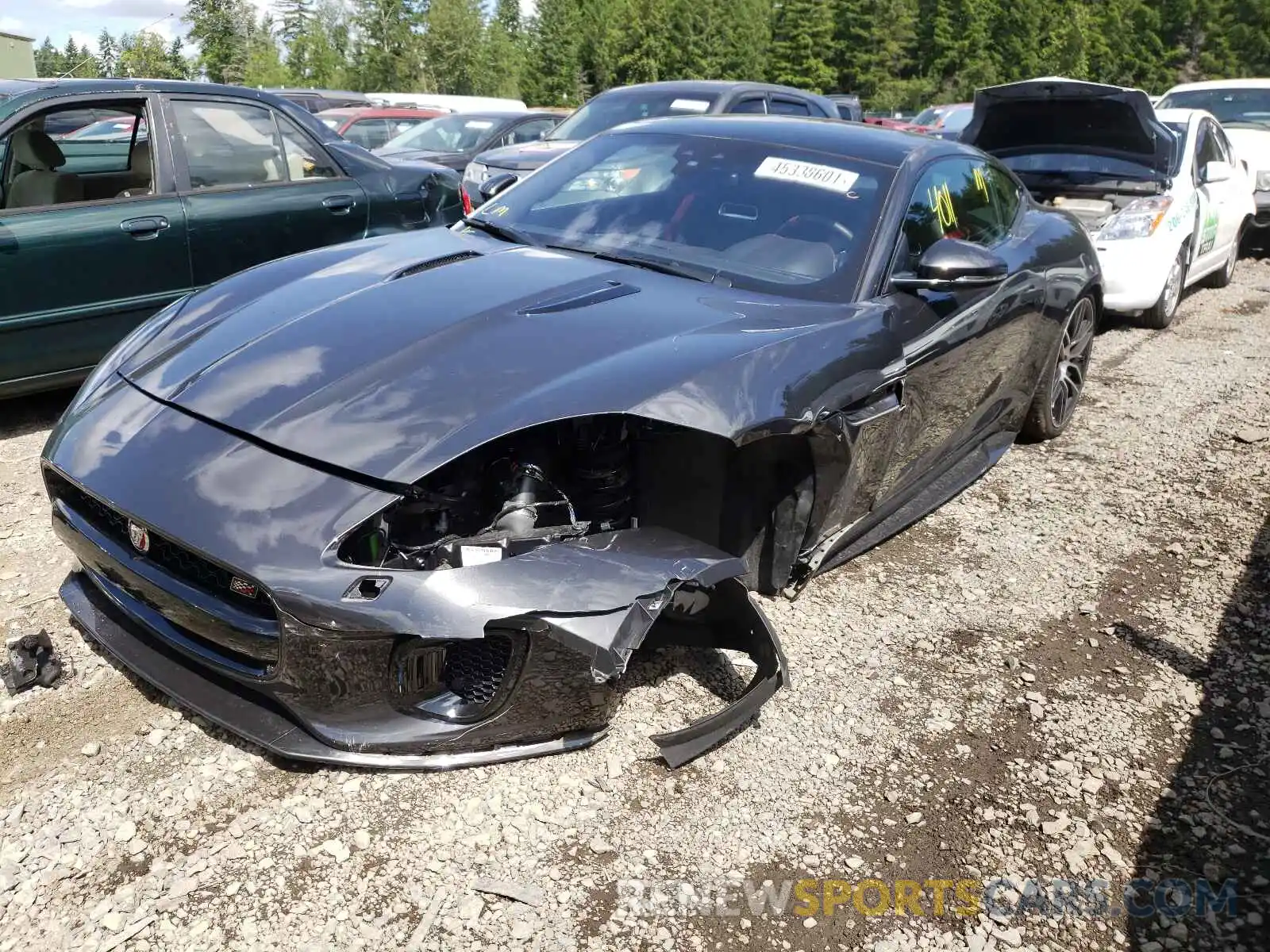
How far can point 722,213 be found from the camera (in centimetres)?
345

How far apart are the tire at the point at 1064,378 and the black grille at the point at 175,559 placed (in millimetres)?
3792

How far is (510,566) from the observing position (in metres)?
2.20

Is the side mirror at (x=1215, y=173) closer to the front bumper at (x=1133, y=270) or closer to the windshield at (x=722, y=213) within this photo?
the front bumper at (x=1133, y=270)

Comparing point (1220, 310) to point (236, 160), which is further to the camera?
point (1220, 310)

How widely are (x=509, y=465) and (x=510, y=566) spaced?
34cm

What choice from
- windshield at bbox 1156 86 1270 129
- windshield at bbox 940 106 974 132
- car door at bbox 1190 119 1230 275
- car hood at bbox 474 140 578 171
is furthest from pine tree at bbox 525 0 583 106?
car door at bbox 1190 119 1230 275

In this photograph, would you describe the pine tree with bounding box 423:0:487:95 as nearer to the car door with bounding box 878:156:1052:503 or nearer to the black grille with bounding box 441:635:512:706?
the car door with bounding box 878:156:1052:503

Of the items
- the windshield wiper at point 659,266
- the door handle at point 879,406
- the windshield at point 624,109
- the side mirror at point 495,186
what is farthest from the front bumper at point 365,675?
the windshield at point 624,109

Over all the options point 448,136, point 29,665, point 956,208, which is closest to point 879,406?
point 956,208

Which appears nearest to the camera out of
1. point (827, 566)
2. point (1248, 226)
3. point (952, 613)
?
point (827, 566)

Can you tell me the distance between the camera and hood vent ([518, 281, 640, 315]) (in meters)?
2.83

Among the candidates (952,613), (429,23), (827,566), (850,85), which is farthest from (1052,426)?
(850,85)

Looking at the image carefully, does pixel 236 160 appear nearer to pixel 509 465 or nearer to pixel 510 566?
pixel 509 465

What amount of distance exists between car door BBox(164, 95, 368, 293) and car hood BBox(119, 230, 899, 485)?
6.15 feet
